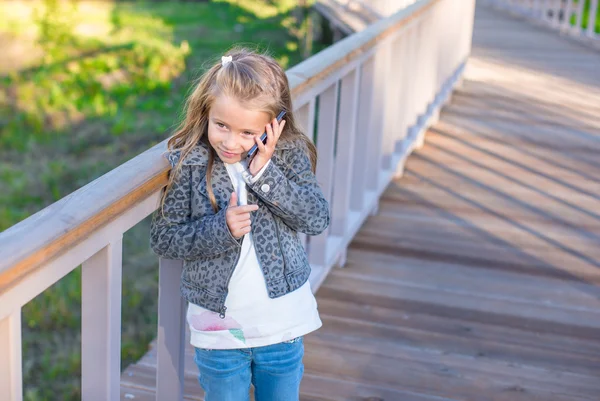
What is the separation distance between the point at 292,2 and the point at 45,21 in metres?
4.74

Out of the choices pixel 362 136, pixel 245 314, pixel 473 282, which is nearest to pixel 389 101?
pixel 362 136

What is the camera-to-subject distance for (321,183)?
2.83m

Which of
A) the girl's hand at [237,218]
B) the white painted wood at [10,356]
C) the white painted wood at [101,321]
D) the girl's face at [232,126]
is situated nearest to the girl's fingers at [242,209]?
the girl's hand at [237,218]

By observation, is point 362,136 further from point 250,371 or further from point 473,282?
point 250,371

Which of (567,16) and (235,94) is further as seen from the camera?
(567,16)

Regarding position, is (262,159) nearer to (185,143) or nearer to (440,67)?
(185,143)

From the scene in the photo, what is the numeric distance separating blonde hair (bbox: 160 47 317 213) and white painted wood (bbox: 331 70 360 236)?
1417 mm

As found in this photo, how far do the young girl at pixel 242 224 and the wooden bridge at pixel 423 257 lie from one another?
0.32 ft

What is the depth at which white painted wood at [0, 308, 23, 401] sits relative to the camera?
4.17 ft

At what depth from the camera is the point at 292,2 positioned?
13062 millimetres

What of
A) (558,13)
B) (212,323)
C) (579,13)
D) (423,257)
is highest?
(212,323)

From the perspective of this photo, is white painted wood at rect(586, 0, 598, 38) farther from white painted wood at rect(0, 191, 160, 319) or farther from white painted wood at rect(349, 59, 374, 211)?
white painted wood at rect(0, 191, 160, 319)

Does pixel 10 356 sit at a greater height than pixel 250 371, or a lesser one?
greater

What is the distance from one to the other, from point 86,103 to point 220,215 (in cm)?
1048
